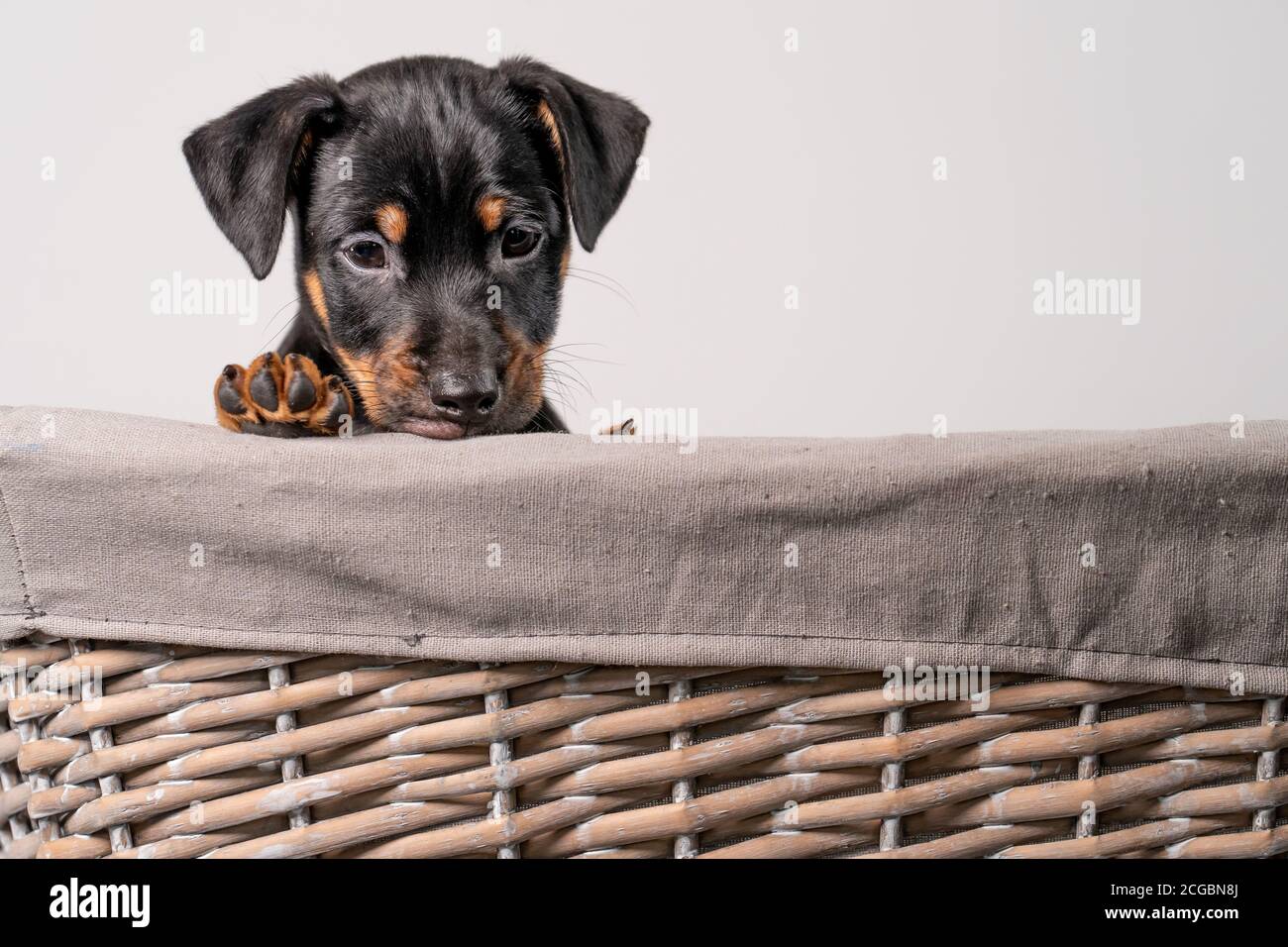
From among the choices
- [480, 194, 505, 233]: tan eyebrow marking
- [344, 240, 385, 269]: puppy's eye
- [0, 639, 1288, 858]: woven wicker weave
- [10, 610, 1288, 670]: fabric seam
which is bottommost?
[0, 639, 1288, 858]: woven wicker weave

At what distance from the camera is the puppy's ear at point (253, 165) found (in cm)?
233

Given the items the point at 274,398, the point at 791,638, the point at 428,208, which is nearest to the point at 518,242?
the point at 428,208

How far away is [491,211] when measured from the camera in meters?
2.46

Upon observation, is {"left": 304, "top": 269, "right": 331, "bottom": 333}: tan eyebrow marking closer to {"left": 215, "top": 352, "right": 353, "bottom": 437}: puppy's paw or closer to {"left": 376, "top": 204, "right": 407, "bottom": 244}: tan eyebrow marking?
{"left": 376, "top": 204, "right": 407, "bottom": 244}: tan eyebrow marking

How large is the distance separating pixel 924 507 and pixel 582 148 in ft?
4.41

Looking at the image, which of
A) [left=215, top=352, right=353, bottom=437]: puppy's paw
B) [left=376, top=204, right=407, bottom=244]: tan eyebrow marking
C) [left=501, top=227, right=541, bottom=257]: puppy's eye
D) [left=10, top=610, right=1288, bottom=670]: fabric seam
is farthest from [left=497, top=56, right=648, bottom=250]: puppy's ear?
[left=10, top=610, right=1288, bottom=670]: fabric seam

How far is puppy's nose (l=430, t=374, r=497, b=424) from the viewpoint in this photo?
2.19 metres

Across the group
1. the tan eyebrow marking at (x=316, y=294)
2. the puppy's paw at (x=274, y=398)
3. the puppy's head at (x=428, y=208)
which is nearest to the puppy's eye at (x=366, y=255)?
the puppy's head at (x=428, y=208)

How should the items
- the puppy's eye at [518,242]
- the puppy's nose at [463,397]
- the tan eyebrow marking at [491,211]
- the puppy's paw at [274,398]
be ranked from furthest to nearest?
the puppy's eye at [518,242] < the tan eyebrow marking at [491,211] < the puppy's nose at [463,397] < the puppy's paw at [274,398]

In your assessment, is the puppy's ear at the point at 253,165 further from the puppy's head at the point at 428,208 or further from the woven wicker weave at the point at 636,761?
the woven wicker weave at the point at 636,761

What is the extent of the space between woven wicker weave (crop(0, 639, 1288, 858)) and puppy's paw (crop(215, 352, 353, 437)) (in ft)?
1.47

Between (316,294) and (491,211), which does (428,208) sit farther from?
(316,294)

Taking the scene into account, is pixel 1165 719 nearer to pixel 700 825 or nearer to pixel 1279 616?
pixel 1279 616

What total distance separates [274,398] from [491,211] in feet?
2.42
